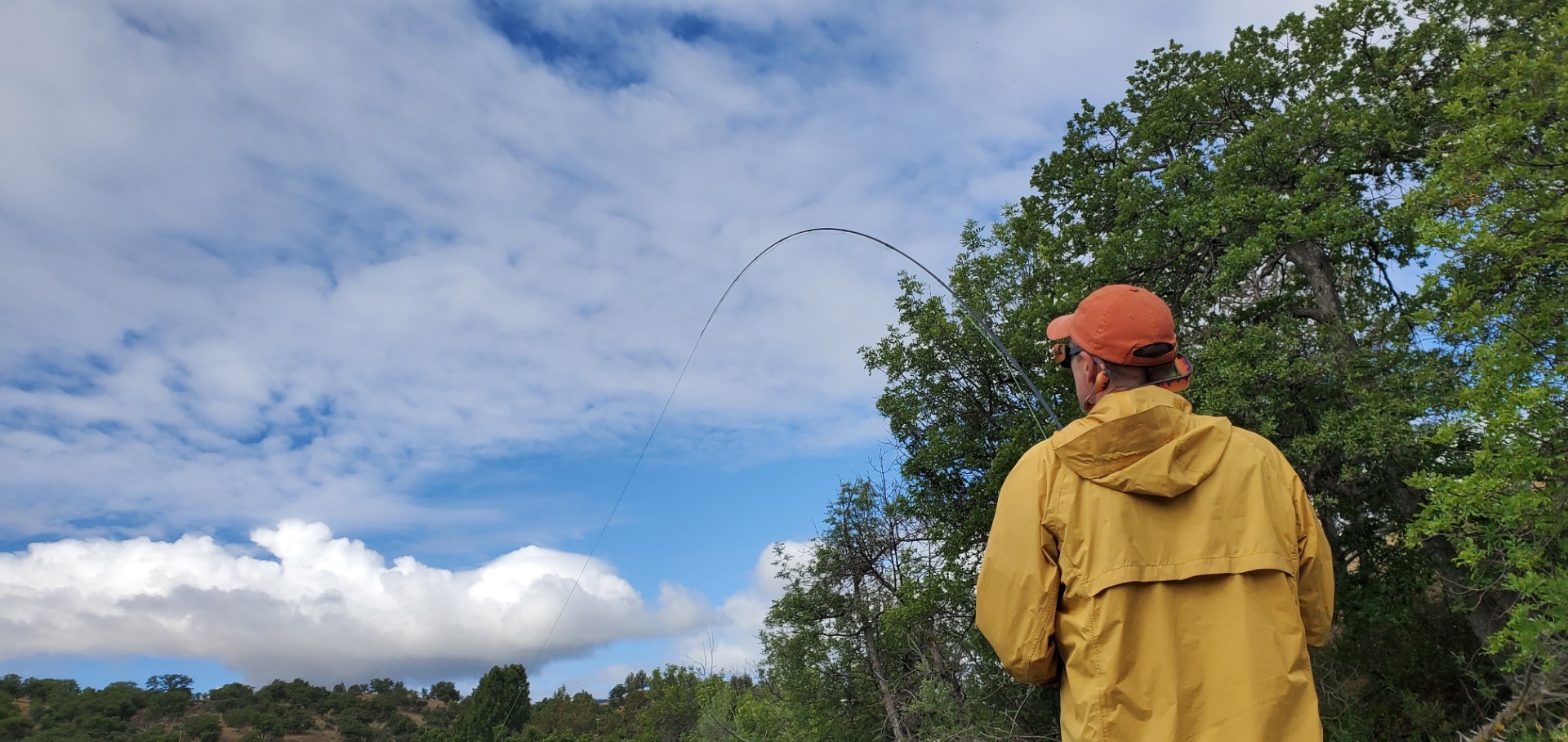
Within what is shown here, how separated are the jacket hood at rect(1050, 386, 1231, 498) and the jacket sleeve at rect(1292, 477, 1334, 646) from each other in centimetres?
33

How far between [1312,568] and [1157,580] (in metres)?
0.48

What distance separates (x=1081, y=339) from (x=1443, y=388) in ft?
40.1

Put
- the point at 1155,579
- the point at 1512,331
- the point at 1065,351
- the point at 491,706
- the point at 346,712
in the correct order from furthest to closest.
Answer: the point at 346,712
the point at 491,706
the point at 1512,331
the point at 1065,351
the point at 1155,579

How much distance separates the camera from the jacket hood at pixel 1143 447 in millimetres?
1981

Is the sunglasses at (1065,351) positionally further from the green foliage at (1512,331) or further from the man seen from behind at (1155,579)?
the green foliage at (1512,331)

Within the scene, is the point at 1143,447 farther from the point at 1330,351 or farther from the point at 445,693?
the point at 445,693

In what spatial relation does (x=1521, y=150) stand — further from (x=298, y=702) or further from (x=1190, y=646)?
(x=298, y=702)

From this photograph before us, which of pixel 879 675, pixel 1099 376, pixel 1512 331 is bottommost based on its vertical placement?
pixel 879 675

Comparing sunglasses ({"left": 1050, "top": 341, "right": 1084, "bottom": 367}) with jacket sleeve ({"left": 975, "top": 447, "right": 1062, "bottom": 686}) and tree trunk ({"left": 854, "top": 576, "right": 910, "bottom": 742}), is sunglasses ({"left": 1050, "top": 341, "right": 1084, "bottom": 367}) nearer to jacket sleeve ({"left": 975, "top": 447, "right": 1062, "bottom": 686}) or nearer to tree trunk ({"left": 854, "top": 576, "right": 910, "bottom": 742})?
jacket sleeve ({"left": 975, "top": 447, "right": 1062, "bottom": 686})

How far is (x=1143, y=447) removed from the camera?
2000mm

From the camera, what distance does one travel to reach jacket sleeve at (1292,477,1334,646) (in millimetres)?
2160

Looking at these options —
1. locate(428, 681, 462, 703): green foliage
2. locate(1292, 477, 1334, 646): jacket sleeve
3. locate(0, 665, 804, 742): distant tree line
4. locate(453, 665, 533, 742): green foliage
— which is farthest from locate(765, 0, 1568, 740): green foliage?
locate(428, 681, 462, 703): green foliage

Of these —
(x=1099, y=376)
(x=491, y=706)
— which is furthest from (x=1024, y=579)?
(x=491, y=706)

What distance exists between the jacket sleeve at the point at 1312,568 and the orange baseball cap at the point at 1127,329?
473 mm
